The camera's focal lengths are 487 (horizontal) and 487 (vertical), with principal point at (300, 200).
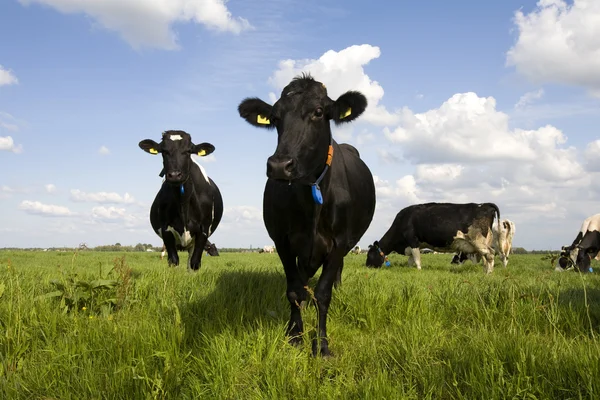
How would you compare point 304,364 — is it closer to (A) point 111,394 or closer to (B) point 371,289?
(A) point 111,394

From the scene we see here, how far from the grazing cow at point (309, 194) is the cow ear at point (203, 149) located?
5.53 meters

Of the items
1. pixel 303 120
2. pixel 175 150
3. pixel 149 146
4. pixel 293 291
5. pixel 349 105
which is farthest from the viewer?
pixel 149 146

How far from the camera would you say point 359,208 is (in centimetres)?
612

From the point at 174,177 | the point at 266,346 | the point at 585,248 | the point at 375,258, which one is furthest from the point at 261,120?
the point at 585,248

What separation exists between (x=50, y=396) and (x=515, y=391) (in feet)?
11.7

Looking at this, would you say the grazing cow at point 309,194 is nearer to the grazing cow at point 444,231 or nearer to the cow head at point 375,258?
the cow head at point 375,258

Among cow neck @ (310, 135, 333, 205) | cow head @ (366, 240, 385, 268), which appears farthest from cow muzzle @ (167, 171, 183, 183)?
cow head @ (366, 240, 385, 268)

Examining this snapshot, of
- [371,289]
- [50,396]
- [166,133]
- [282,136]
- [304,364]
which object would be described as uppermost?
[166,133]

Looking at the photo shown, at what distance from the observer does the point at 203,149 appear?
11.2m

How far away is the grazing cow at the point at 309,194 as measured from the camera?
191 inches

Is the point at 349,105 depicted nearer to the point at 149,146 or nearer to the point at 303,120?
the point at 303,120

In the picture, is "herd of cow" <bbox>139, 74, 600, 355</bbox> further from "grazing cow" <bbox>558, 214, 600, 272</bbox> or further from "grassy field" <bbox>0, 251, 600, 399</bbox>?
"grazing cow" <bbox>558, 214, 600, 272</bbox>

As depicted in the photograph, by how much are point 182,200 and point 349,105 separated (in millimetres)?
6233

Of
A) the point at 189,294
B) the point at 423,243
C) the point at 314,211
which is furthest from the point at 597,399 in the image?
the point at 423,243
